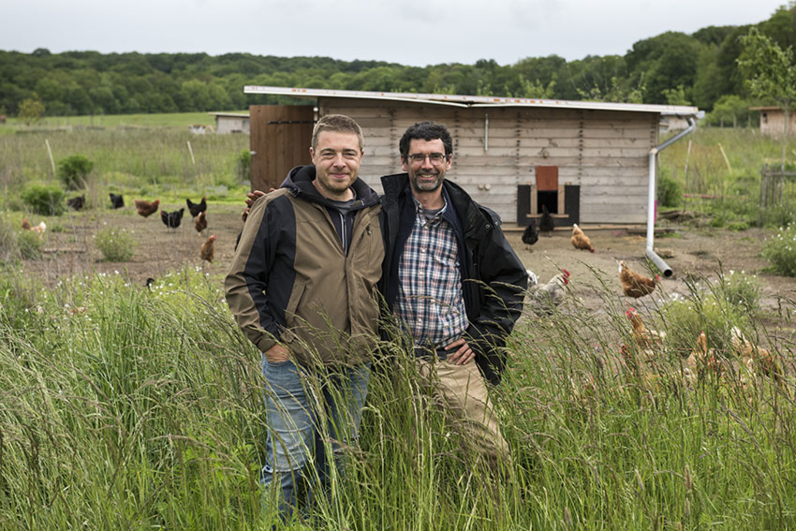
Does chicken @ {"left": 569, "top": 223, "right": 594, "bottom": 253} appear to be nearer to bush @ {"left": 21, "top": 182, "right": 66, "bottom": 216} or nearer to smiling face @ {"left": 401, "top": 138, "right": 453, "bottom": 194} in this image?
smiling face @ {"left": 401, "top": 138, "right": 453, "bottom": 194}

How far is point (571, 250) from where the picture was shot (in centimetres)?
1302

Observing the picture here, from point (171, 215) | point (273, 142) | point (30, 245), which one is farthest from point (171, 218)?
point (30, 245)

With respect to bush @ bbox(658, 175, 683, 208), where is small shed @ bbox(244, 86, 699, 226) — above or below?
above

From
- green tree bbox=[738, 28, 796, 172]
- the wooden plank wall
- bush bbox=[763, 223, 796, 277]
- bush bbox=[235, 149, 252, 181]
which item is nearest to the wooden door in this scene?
the wooden plank wall

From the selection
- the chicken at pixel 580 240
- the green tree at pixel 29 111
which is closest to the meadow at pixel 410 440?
the chicken at pixel 580 240

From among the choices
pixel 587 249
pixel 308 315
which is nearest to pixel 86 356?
pixel 308 315

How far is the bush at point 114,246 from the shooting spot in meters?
11.4

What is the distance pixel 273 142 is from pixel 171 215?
2.39 m

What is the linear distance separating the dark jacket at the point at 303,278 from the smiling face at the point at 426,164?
36 cm

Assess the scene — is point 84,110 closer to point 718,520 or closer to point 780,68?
point 780,68

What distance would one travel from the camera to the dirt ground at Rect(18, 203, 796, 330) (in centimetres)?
1036

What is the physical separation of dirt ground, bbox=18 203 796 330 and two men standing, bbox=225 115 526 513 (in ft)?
19.0

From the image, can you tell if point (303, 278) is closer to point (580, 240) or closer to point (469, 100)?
point (580, 240)

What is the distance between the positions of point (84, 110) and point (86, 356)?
8877 cm
